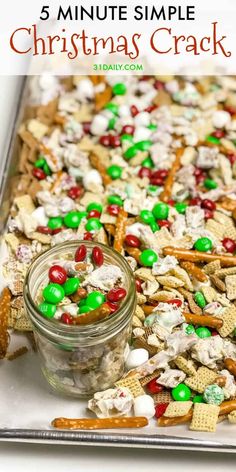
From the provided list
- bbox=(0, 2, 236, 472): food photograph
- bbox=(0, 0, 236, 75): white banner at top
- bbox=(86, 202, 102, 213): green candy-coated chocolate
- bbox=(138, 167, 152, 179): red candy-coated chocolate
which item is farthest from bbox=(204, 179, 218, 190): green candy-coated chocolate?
bbox=(0, 0, 236, 75): white banner at top

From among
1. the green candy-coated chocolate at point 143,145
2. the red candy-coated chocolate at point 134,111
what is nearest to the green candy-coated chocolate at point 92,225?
the green candy-coated chocolate at point 143,145

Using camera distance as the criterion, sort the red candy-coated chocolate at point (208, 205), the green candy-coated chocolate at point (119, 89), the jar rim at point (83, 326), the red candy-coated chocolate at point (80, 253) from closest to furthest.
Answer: the jar rim at point (83, 326) < the red candy-coated chocolate at point (80, 253) < the red candy-coated chocolate at point (208, 205) < the green candy-coated chocolate at point (119, 89)

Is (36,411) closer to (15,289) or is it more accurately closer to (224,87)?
(15,289)

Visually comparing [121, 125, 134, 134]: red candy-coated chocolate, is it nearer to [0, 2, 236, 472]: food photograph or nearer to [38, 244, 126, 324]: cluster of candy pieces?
[0, 2, 236, 472]: food photograph

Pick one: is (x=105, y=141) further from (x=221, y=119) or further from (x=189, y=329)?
(x=189, y=329)

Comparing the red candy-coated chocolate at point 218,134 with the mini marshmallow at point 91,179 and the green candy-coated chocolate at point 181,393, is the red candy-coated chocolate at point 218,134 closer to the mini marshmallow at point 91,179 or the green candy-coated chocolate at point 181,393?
the mini marshmallow at point 91,179

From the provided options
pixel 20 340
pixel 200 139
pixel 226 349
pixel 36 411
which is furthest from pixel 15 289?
pixel 200 139

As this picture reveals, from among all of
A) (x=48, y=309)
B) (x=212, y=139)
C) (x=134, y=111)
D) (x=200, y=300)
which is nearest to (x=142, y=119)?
(x=134, y=111)
